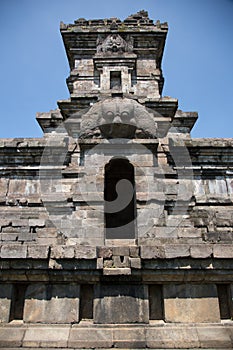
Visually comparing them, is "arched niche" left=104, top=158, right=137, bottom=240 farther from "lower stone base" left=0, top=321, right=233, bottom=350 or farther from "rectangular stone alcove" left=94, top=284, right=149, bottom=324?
"lower stone base" left=0, top=321, right=233, bottom=350

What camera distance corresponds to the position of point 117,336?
5465 millimetres

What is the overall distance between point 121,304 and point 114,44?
8499mm

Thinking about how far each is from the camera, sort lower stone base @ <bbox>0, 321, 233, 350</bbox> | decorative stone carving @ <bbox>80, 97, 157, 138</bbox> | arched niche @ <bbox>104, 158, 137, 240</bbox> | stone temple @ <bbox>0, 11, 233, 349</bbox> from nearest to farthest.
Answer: lower stone base @ <bbox>0, 321, 233, 350</bbox>
stone temple @ <bbox>0, 11, 233, 349</bbox>
decorative stone carving @ <bbox>80, 97, 157, 138</bbox>
arched niche @ <bbox>104, 158, 137, 240</bbox>

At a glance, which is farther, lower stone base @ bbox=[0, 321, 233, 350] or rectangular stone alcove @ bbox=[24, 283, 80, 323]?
rectangular stone alcove @ bbox=[24, 283, 80, 323]

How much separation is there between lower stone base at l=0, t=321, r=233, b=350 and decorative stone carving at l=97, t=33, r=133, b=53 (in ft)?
28.4

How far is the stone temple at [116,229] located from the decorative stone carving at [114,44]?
1.03 metres

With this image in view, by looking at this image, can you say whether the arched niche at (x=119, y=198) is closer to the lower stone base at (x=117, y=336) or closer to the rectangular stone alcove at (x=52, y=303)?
the rectangular stone alcove at (x=52, y=303)

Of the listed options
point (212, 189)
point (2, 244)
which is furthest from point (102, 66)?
point (2, 244)

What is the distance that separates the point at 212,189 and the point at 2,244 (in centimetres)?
529

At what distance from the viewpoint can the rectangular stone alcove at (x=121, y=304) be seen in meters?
5.71

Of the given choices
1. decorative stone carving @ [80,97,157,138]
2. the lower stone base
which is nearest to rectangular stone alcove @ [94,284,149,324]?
the lower stone base

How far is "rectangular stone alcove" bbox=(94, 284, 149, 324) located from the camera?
5.71 m

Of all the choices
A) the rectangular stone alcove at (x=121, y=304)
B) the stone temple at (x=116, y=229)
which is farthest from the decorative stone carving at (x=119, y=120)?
the rectangular stone alcove at (x=121, y=304)

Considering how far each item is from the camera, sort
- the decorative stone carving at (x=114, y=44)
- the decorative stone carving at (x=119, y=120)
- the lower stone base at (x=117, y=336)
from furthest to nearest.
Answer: the decorative stone carving at (x=114, y=44) → the decorative stone carving at (x=119, y=120) → the lower stone base at (x=117, y=336)
